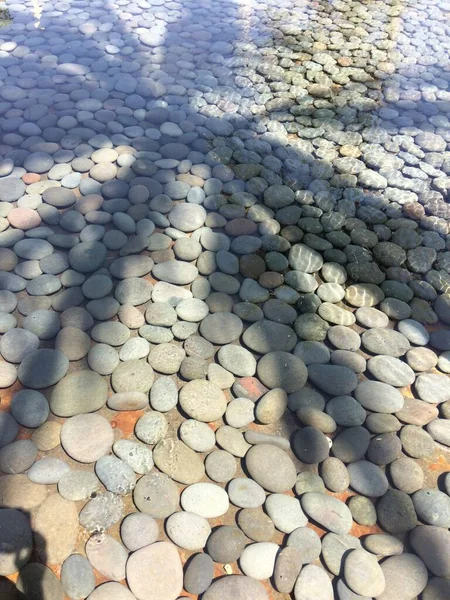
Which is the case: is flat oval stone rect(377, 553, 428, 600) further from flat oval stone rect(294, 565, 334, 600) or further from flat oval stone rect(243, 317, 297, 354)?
flat oval stone rect(243, 317, 297, 354)

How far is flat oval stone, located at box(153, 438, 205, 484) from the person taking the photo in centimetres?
156

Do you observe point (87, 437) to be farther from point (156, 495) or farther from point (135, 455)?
point (156, 495)

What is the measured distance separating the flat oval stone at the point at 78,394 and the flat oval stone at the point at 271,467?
57 cm

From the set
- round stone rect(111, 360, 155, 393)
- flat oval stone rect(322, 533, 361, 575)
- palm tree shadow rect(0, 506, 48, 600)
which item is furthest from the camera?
round stone rect(111, 360, 155, 393)

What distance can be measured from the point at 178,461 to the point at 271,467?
1.01 ft

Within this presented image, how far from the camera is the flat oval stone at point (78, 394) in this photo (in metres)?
1.68

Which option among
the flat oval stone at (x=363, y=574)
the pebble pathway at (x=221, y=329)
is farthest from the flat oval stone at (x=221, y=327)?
the flat oval stone at (x=363, y=574)

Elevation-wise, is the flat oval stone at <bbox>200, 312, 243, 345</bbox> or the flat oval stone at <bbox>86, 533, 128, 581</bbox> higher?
the flat oval stone at <bbox>200, 312, 243, 345</bbox>

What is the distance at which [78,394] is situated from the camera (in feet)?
5.62

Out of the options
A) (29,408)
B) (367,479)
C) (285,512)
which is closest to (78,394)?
(29,408)

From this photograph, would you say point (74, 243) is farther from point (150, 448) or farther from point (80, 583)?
point (80, 583)

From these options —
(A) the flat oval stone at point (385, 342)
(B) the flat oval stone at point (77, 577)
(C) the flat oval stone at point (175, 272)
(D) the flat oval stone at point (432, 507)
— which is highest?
(A) the flat oval stone at point (385, 342)

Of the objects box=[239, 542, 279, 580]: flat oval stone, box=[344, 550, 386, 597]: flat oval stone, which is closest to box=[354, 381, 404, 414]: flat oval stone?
box=[344, 550, 386, 597]: flat oval stone

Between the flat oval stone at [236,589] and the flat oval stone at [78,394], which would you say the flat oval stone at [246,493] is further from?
the flat oval stone at [78,394]
